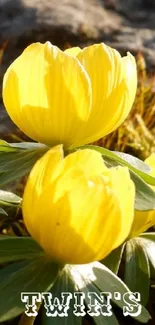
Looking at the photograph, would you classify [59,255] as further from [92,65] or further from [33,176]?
[92,65]

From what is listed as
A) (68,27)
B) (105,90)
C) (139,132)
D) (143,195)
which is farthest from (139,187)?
(68,27)

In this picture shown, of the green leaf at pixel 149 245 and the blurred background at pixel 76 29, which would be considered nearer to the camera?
the green leaf at pixel 149 245

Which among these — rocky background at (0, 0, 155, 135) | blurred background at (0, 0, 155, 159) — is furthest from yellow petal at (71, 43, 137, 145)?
rocky background at (0, 0, 155, 135)

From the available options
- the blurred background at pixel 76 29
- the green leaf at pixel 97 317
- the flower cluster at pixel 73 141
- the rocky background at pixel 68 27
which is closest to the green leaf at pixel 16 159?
the flower cluster at pixel 73 141

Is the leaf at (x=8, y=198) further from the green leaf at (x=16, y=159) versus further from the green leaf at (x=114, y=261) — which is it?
the green leaf at (x=114, y=261)

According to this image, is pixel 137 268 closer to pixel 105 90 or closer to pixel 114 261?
pixel 114 261

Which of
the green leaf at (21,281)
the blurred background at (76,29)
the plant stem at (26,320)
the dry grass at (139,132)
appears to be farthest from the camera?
the blurred background at (76,29)

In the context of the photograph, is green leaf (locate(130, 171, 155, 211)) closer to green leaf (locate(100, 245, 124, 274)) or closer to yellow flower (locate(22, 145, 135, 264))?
yellow flower (locate(22, 145, 135, 264))
